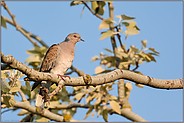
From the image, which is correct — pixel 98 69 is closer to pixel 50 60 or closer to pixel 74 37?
pixel 74 37

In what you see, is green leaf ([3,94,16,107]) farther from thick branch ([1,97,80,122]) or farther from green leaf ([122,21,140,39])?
green leaf ([122,21,140,39])

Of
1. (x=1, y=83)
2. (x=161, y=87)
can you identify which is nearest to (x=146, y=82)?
(x=161, y=87)

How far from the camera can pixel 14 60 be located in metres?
2.22

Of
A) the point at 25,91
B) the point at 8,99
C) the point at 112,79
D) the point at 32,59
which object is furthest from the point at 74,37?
the point at 112,79

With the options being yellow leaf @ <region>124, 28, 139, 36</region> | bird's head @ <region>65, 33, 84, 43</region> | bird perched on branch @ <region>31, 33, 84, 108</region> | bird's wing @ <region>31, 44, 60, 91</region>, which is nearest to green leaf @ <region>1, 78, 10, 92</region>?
bird perched on branch @ <region>31, 33, 84, 108</region>

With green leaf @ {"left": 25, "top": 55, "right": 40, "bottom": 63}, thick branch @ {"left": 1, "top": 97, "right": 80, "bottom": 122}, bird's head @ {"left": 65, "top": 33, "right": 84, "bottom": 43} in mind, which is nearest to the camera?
thick branch @ {"left": 1, "top": 97, "right": 80, "bottom": 122}

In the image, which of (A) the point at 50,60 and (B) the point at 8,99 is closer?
(B) the point at 8,99

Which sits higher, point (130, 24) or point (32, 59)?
point (130, 24)

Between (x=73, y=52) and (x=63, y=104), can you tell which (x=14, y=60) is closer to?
(x=73, y=52)

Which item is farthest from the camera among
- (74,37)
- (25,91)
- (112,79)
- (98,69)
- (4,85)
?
(98,69)

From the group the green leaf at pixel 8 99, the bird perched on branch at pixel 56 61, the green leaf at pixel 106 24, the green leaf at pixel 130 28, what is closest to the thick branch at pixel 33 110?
the bird perched on branch at pixel 56 61

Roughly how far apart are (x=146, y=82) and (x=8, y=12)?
Answer: 430cm

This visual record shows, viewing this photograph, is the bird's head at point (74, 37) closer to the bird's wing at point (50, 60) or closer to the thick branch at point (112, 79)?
the bird's wing at point (50, 60)

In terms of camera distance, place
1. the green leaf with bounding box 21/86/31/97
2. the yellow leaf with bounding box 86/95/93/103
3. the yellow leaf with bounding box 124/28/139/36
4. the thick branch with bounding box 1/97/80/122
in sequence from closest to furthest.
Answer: the thick branch with bounding box 1/97/80/122 → the yellow leaf with bounding box 124/28/139/36 → the green leaf with bounding box 21/86/31/97 → the yellow leaf with bounding box 86/95/93/103
